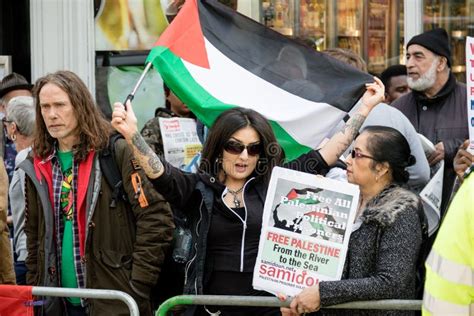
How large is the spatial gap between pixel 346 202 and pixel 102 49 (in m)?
4.99

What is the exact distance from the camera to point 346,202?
5.15 metres

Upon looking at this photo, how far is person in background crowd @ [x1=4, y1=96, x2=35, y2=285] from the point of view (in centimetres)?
696

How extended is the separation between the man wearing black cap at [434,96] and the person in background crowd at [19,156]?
2.57 meters

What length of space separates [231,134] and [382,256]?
103 cm

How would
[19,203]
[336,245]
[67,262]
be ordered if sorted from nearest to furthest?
[336,245] < [67,262] < [19,203]

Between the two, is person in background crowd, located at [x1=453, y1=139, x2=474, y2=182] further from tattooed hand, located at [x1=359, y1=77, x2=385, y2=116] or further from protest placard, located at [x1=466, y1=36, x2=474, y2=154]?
tattooed hand, located at [x1=359, y1=77, x2=385, y2=116]

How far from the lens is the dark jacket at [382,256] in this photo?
5051mm

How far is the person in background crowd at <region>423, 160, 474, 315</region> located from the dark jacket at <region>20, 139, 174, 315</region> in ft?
9.26

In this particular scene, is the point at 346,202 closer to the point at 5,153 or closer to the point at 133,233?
the point at 133,233

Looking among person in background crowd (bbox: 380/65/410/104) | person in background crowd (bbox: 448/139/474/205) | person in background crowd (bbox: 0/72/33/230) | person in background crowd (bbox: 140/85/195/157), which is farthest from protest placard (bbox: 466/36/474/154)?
person in background crowd (bbox: 0/72/33/230)

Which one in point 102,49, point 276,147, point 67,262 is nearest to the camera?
point 276,147

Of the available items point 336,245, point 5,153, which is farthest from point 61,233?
point 5,153

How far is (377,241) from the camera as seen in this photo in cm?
513

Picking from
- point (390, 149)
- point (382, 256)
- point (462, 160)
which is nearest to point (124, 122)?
point (390, 149)
